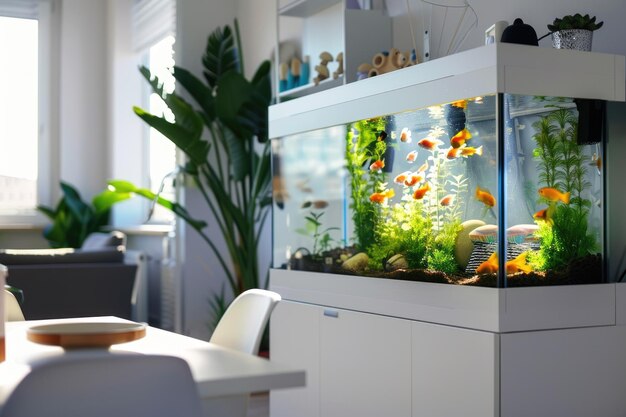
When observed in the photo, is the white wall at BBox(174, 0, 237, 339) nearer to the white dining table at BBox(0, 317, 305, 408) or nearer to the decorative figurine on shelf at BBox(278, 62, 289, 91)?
the decorative figurine on shelf at BBox(278, 62, 289, 91)

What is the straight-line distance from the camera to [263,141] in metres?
5.53

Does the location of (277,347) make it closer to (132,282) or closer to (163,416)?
(132,282)

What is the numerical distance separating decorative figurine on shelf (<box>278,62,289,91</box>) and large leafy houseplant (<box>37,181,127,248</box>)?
2941 millimetres

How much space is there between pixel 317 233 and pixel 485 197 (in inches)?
48.6

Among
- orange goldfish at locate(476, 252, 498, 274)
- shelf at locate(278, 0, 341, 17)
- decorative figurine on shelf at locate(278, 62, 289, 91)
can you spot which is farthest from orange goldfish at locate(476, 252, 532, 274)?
decorative figurine on shelf at locate(278, 62, 289, 91)

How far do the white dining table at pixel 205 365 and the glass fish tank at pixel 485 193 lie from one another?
113 centimetres

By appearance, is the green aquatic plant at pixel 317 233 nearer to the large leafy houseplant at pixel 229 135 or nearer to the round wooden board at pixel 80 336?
the large leafy houseplant at pixel 229 135

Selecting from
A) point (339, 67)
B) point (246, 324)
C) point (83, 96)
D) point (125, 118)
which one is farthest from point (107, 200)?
point (246, 324)

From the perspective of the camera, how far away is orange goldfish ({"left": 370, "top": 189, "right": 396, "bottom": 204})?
3393 mm

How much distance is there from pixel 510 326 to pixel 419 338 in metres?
0.44

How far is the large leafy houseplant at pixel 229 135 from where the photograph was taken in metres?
5.39

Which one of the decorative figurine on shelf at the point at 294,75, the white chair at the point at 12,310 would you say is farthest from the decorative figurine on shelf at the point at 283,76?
the white chair at the point at 12,310

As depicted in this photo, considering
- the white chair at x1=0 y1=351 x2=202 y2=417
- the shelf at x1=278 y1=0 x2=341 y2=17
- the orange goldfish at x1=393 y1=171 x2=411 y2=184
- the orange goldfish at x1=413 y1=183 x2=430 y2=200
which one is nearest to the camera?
the white chair at x1=0 y1=351 x2=202 y2=417

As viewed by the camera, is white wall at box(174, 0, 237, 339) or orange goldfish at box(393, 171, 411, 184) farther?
Answer: white wall at box(174, 0, 237, 339)
